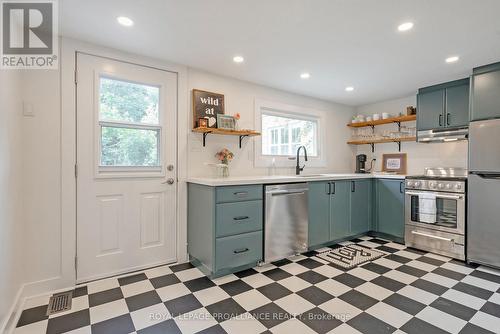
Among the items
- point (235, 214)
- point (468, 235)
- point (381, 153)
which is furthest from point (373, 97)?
point (235, 214)

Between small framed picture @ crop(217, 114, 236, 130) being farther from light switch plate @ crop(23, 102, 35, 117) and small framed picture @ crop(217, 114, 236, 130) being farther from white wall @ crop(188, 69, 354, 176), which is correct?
light switch plate @ crop(23, 102, 35, 117)

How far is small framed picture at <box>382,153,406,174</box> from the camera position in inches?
160

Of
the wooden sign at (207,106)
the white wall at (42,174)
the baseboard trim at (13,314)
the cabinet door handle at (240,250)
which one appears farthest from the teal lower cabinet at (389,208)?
the baseboard trim at (13,314)

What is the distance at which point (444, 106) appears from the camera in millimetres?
3281

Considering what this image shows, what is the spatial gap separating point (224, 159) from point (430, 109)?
2.88 meters

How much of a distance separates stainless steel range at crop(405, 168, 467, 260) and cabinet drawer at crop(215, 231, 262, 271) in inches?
84.3

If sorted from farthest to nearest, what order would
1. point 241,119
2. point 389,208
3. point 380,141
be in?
point 380,141, point 389,208, point 241,119

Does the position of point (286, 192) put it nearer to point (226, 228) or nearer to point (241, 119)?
point (226, 228)

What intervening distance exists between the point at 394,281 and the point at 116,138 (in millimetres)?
2959

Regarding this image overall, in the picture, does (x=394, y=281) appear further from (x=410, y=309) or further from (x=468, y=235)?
(x=468, y=235)

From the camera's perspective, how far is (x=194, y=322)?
5.66 feet

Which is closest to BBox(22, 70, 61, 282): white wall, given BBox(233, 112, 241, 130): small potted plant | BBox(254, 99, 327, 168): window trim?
BBox(233, 112, 241, 130): small potted plant

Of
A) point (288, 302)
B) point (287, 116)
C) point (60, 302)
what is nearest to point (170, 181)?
point (60, 302)

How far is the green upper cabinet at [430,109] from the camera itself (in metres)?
3.32
